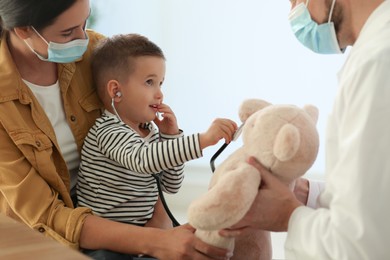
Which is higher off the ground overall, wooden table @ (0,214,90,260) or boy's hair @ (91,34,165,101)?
boy's hair @ (91,34,165,101)

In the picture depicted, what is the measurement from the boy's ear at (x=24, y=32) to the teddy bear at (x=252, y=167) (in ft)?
2.27

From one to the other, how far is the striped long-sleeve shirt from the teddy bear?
0.32 m

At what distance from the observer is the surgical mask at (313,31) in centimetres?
151

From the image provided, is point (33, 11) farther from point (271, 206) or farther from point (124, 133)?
point (271, 206)

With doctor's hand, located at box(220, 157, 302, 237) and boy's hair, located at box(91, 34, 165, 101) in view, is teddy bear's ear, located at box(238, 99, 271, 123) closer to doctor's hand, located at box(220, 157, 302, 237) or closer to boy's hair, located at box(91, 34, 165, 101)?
doctor's hand, located at box(220, 157, 302, 237)

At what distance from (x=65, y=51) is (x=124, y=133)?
0.29 meters

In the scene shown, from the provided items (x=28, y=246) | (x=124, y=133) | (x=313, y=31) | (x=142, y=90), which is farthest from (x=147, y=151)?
(x=28, y=246)

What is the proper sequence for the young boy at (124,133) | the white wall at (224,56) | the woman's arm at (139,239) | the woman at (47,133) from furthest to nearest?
1. the white wall at (224,56)
2. the young boy at (124,133)
3. the woman at (47,133)
4. the woman's arm at (139,239)

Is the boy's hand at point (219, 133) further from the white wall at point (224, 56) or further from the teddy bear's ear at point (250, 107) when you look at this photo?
the white wall at point (224, 56)

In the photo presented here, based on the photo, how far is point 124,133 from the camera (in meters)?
1.83

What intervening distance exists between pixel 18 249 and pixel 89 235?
25.9 inches

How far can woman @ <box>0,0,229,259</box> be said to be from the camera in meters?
1.72

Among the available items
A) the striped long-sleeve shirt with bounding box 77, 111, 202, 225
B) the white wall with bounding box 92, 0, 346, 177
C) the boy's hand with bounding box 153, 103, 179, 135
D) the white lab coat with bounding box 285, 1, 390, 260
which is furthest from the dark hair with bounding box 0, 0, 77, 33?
the white wall with bounding box 92, 0, 346, 177

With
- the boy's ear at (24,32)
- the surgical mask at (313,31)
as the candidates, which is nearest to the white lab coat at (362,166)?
the surgical mask at (313,31)
